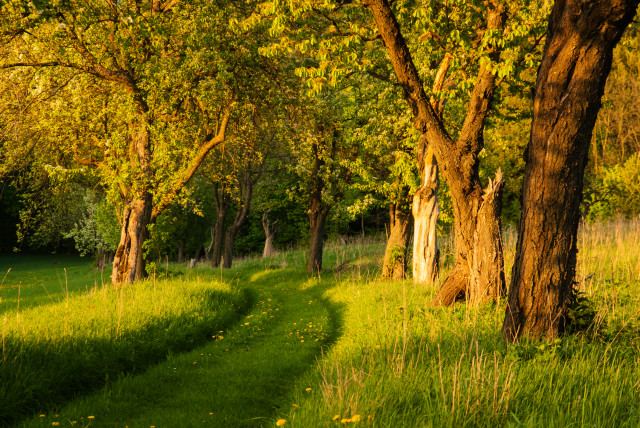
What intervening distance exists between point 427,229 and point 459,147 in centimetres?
577

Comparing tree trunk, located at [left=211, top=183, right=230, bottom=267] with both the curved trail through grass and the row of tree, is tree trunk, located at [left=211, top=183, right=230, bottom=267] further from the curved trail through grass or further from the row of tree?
the curved trail through grass

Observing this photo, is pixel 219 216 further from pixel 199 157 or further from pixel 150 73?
pixel 150 73

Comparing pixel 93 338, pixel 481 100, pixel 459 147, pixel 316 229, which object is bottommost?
pixel 93 338

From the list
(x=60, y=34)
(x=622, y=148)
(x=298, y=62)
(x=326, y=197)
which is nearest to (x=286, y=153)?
(x=326, y=197)

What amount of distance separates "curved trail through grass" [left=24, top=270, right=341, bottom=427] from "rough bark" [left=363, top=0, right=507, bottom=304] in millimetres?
3517

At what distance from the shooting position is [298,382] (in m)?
7.43

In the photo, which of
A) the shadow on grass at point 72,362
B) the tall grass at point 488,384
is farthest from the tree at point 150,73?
the tall grass at point 488,384

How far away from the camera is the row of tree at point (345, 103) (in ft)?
20.9

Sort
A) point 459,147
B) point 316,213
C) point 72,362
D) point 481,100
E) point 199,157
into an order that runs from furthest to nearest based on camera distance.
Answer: point 316,213, point 199,157, point 481,100, point 459,147, point 72,362

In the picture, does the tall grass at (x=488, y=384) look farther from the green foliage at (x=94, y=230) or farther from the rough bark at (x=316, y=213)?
the green foliage at (x=94, y=230)

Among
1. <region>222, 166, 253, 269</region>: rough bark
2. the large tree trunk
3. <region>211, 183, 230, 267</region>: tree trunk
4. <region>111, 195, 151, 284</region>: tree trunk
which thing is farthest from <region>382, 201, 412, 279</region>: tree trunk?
<region>211, 183, 230, 267</region>: tree trunk

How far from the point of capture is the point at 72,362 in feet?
24.4

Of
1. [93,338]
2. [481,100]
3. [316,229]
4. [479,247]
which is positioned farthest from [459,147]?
[316,229]

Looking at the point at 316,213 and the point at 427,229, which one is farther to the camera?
the point at 316,213
